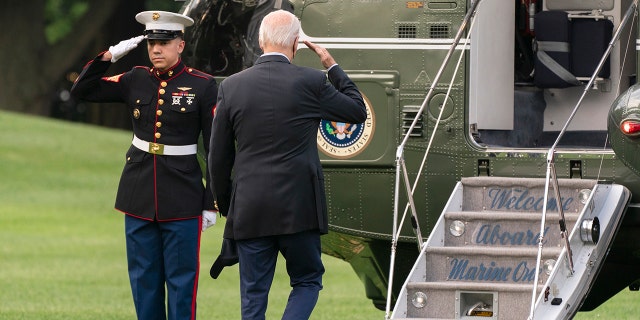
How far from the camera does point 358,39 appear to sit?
890cm

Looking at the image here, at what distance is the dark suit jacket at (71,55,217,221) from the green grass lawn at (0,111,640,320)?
3.83 meters

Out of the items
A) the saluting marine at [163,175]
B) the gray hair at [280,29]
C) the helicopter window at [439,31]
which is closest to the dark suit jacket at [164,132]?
the saluting marine at [163,175]

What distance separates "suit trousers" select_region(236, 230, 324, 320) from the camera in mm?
6762

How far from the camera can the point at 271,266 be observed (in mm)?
6824

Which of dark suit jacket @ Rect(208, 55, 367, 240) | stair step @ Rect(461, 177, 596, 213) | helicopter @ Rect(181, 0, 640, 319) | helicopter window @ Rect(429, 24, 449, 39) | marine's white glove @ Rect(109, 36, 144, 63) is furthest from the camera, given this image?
helicopter window @ Rect(429, 24, 449, 39)

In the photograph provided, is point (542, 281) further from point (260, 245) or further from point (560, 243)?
point (260, 245)

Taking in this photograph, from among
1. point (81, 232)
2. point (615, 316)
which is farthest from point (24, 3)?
point (615, 316)

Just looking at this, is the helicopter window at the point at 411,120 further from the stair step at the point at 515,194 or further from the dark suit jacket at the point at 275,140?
Answer: the dark suit jacket at the point at 275,140

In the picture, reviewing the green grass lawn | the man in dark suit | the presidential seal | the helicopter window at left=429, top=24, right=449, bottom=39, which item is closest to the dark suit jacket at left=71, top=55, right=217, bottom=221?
the man in dark suit

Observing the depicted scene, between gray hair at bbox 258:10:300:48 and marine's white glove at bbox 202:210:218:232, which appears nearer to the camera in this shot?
gray hair at bbox 258:10:300:48

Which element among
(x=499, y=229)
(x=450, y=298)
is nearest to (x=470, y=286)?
(x=450, y=298)

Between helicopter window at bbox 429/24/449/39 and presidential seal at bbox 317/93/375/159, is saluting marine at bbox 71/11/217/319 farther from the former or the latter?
helicopter window at bbox 429/24/449/39

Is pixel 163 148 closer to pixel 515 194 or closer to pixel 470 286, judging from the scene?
pixel 470 286

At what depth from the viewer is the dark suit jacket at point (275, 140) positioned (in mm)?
6711
